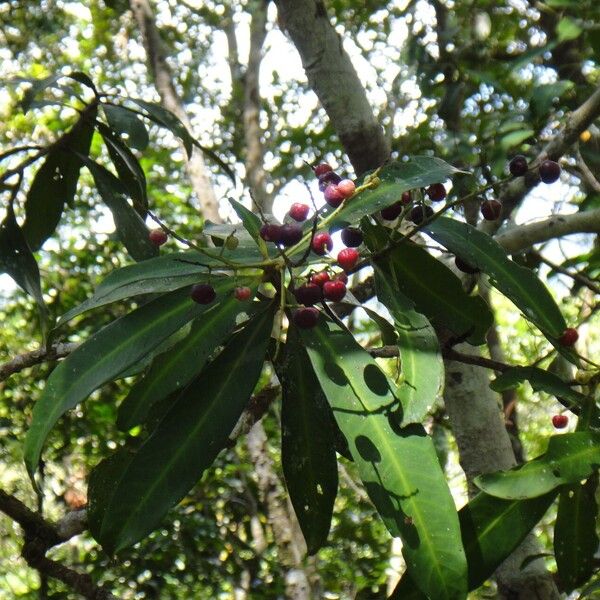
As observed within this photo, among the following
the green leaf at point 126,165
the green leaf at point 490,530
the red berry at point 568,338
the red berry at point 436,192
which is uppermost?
the green leaf at point 126,165

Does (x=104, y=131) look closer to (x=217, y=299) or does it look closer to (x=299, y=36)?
(x=299, y=36)

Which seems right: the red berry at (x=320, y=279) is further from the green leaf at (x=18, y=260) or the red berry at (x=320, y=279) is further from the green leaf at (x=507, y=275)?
the green leaf at (x=18, y=260)

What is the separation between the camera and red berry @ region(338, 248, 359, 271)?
1105 mm

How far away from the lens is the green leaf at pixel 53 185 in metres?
2.01

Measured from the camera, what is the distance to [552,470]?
108cm

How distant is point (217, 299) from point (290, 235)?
0.61 feet

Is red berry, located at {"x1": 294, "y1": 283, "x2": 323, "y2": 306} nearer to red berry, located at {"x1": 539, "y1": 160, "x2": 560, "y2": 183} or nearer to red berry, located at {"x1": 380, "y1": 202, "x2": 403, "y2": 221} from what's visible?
red berry, located at {"x1": 380, "y1": 202, "x2": 403, "y2": 221}

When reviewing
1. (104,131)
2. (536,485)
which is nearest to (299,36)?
(104,131)

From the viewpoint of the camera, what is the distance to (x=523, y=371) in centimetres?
123

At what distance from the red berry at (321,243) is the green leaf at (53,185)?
3.53 ft

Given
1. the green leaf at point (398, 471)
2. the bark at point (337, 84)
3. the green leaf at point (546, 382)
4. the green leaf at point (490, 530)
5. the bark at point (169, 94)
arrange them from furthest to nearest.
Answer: the bark at point (169, 94) → the bark at point (337, 84) → the green leaf at point (546, 382) → the green leaf at point (490, 530) → the green leaf at point (398, 471)

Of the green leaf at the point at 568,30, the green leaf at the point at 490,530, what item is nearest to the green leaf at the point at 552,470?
the green leaf at the point at 490,530

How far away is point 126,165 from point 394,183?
3.10 feet

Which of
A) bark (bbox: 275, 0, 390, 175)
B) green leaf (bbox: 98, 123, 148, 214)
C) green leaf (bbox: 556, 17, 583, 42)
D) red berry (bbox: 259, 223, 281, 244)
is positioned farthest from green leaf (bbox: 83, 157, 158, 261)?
green leaf (bbox: 556, 17, 583, 42)
